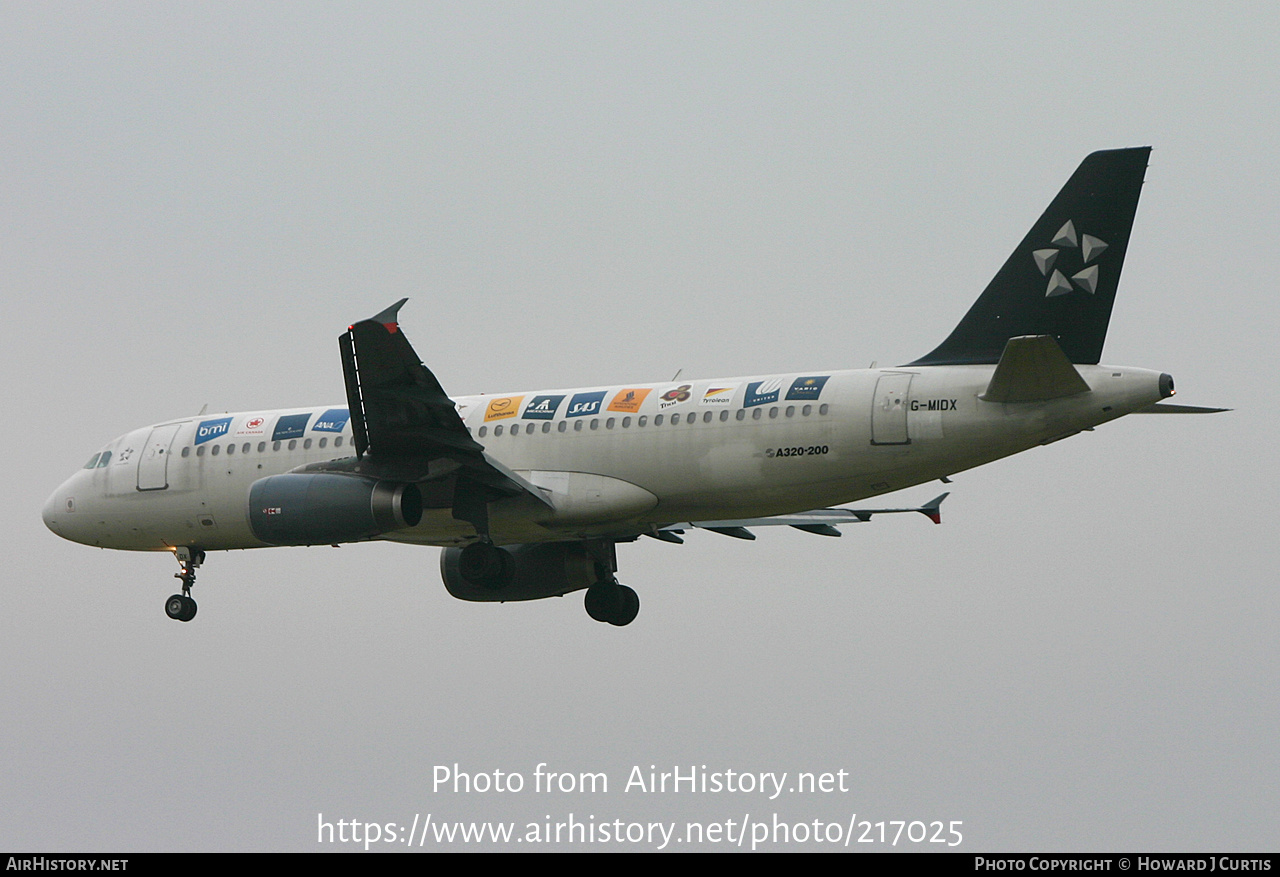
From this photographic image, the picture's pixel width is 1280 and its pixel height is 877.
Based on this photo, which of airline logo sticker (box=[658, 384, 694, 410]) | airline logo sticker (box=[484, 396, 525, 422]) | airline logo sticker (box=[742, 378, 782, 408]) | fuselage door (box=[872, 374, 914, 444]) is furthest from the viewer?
airline logo sticker (box=[484, 396, 525, 422])

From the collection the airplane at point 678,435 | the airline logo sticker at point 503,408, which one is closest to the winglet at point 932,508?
the airplane at point 678,435

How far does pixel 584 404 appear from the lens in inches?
977

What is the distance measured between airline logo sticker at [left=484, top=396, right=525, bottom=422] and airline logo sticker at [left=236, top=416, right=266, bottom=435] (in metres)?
4.12

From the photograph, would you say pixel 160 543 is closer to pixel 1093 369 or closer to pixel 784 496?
pixel 784 496

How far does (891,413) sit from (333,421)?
9460 mm

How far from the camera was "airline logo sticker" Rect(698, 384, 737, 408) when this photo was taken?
932 inches

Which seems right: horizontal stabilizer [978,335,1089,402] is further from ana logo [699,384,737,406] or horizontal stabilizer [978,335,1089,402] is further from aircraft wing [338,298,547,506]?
aircraft wing [338,298,547,506]

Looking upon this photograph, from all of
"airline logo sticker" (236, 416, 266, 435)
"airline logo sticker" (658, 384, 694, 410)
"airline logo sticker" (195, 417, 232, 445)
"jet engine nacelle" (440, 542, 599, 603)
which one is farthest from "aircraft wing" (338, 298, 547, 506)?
"airline logo sticker" (195, 417, 232, 445)

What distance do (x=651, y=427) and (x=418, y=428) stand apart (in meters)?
3.46

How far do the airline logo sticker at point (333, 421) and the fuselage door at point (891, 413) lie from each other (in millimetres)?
8978

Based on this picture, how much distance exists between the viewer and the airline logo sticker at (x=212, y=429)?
90.1ft

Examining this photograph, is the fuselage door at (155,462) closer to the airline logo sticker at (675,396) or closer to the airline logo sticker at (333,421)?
the airline logo sticker at (333,421)

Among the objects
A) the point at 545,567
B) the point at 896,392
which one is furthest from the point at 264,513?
the point at 896,392

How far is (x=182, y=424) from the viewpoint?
2817 cm
